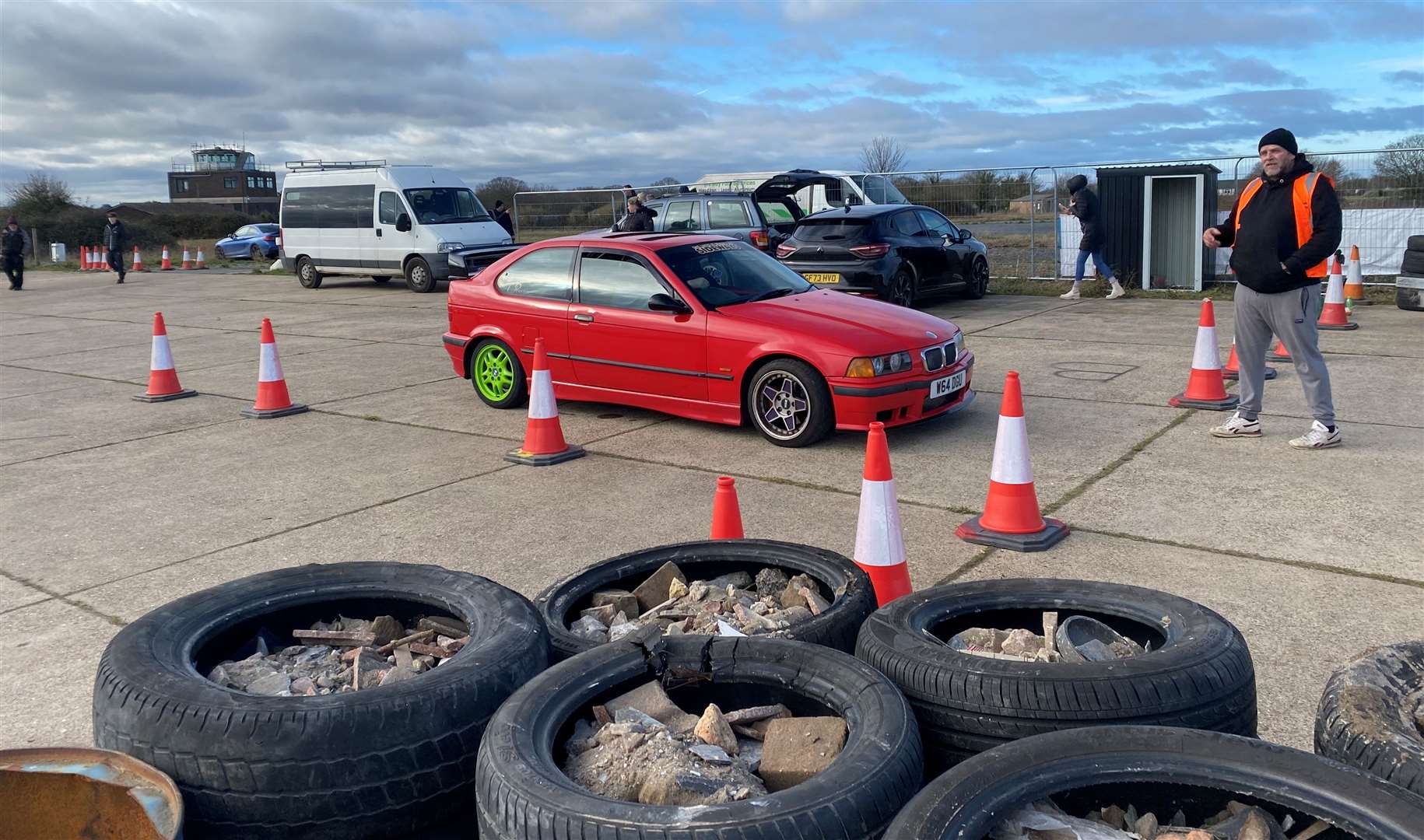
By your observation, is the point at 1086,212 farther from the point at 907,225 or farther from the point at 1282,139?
the point at 1282,139

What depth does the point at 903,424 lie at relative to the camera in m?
7.73

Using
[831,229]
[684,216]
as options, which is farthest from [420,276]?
[831,229]

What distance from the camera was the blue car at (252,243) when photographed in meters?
36.3

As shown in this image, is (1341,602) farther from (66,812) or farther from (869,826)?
(66,812)

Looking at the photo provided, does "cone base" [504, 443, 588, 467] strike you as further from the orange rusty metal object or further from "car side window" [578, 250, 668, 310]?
the orange rusty metal object

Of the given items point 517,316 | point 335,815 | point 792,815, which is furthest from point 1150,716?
point 517,316

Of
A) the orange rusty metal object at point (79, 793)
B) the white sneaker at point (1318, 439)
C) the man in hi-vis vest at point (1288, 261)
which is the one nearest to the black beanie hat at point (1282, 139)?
the man in hi-vis vest at point (1288, 261)

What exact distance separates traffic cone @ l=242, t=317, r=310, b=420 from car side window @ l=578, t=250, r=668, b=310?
283 centimetres

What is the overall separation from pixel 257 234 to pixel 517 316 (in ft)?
106

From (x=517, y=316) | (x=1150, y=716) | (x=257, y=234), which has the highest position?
(x=257, y=234)

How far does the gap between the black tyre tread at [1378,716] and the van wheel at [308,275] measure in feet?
76.8

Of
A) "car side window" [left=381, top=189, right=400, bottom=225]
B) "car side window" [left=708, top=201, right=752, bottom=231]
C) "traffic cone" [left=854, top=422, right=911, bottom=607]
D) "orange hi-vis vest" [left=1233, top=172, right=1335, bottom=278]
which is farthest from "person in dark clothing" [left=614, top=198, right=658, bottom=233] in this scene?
"traffic cone" [left=854, top=422, right=911, bottom=607]

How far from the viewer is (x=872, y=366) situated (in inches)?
281

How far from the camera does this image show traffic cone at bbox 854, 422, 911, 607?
4.38 m
